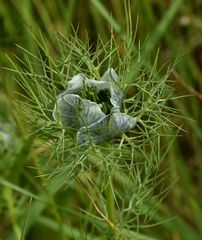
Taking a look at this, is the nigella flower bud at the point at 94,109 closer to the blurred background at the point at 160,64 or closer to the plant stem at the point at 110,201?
the plant stem at the point at 110,201

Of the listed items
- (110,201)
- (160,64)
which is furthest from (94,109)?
(160,64)

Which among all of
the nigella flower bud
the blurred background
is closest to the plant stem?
the nigella flower bud

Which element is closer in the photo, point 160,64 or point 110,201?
point 110,201

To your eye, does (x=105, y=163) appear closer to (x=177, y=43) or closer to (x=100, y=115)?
(x=100, y=115)

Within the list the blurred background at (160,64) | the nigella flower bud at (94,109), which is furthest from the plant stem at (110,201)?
the blurred background at (160,64)

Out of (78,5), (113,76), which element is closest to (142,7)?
(78,5)

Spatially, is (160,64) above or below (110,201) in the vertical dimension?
above

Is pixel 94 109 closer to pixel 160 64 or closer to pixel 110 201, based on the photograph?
pixel 110 201
